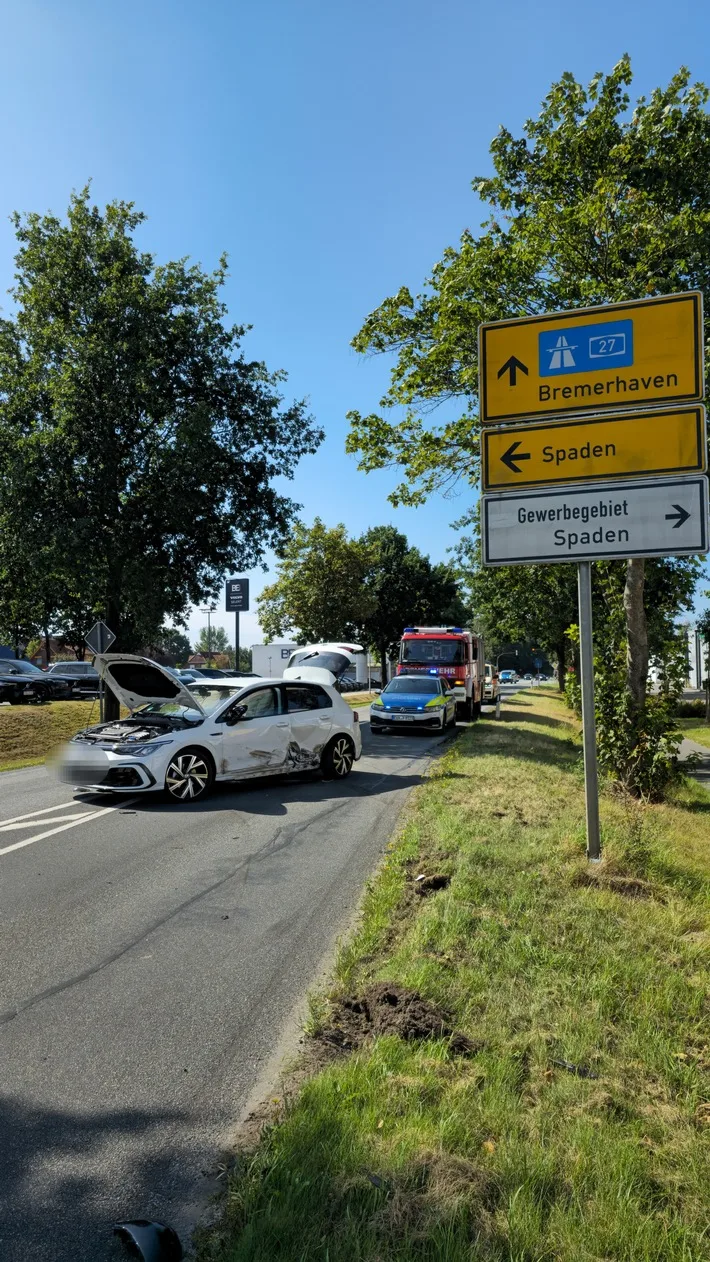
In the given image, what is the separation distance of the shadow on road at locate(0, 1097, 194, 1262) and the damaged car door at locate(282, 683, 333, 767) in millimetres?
8249

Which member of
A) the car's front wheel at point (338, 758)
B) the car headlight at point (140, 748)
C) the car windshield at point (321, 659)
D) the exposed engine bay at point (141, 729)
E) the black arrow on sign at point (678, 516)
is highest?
the black arrow on sign at point (678, 516)

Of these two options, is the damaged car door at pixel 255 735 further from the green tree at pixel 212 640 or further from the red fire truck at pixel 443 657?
the green tree at pixel 212 640

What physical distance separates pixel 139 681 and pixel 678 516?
7522 millimetres

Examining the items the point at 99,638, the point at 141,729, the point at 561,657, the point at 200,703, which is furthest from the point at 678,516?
the point at 561,657

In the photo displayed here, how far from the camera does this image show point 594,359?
6.54m

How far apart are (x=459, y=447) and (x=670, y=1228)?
13337 millimetres

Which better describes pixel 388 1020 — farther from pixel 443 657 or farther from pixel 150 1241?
pixel 443 657

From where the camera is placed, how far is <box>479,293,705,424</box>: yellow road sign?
20.7 feet

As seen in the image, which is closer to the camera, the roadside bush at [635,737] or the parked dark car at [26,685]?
the roadside bush at [635,737]

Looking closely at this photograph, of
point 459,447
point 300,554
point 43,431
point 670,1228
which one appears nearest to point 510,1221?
point 670,1228

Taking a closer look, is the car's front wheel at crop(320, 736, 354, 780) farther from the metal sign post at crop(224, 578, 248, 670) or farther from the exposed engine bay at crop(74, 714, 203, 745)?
the metal sign post at crop(224, 578, 248, 670)

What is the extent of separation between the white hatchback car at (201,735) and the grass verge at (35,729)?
549cm

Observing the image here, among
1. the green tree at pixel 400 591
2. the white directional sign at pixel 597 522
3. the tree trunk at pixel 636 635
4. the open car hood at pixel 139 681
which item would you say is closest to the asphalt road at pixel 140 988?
the open car hood at pixel 139 681

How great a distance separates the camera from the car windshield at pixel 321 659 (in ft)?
92.8
